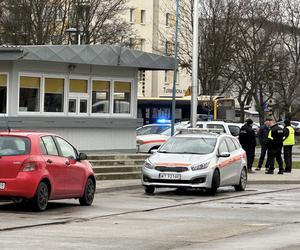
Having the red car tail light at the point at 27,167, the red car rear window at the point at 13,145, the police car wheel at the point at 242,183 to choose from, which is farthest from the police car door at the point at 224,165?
the red car tail light at the point at 27,167

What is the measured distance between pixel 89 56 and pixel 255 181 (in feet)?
21.0

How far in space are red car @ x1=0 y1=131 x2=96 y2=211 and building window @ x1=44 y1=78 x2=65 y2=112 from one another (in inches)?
302

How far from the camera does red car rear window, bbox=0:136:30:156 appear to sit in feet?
51.5

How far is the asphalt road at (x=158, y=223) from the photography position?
11492 mm

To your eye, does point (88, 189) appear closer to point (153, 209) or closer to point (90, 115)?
point (153, 209)

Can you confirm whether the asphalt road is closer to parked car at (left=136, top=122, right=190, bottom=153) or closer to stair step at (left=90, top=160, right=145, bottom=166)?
stair step at (left=90, top=160, right=145, bottom=166)

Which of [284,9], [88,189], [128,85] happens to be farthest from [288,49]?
[88,189]

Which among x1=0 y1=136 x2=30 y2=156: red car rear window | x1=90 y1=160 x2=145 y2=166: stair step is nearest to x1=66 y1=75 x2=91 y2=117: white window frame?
x1=90 y1=160 x2=145 y2=166: stair step

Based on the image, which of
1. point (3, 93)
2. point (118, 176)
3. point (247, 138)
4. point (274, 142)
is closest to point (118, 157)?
point (118, 176)

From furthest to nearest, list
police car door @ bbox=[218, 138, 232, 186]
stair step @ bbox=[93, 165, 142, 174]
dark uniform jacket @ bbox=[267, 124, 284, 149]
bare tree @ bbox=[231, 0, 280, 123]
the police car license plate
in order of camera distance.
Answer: bare tree @ bbox=[231, 0, 280, 123] < dark uniform jacket @ bbox=[267, 124, 284, 149] < stair step @ bbox=[93, 165, 142, 174] < police car door @ bbox=[218, 138, 232, 186] < the police car license plate

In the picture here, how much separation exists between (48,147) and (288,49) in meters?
53.5

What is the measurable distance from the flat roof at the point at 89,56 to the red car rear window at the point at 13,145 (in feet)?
23.7

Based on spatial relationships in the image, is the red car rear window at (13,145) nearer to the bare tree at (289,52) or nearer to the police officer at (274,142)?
the police officer at (274,142)

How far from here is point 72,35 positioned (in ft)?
170
